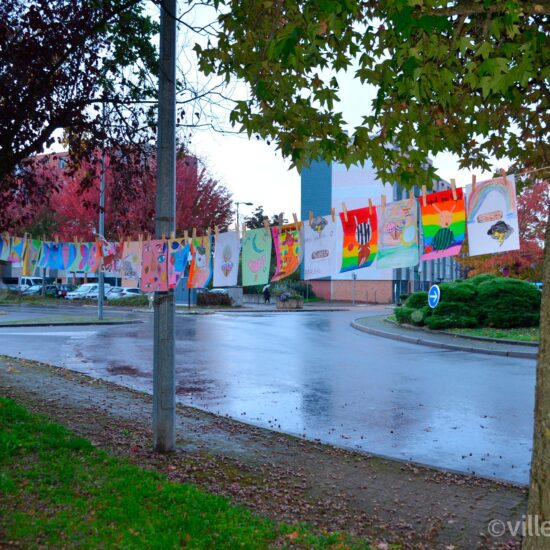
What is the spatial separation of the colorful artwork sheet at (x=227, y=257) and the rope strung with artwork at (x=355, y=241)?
0.01 meters

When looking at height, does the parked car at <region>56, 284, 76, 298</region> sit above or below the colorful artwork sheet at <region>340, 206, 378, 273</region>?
below

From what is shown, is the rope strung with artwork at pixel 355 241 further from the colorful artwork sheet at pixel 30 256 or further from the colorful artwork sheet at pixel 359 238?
the colorful artwork sheet at pixel 30 256

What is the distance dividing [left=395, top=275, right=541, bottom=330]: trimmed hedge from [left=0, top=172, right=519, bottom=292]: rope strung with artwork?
46.3 feet

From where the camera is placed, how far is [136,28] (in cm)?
857

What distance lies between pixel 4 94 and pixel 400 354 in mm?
11586

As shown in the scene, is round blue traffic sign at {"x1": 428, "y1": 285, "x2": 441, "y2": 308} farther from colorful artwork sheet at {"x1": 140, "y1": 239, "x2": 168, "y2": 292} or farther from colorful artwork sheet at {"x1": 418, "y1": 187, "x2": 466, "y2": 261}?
colorful artwork sheet at {"x1": 140, "y1": 239, "x2": 168, "y2": 292}

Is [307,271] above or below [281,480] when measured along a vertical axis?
above

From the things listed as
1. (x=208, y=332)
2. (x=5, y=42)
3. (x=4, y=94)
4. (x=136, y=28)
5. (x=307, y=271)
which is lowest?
(x=208, y=332)

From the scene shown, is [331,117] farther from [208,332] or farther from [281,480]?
[208,332]

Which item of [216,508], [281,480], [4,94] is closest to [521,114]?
[281,480]

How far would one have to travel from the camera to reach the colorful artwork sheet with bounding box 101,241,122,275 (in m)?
9.72

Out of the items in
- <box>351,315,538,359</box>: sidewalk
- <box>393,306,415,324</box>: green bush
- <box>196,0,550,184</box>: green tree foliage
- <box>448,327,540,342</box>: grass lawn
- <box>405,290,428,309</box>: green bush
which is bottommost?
<box>351,315,538,359</box>: sidewalk

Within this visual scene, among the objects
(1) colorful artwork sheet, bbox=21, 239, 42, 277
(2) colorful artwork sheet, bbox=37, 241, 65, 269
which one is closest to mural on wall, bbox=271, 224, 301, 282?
(2) colorful artwork sheet, bbox=37, 241, 65, 269

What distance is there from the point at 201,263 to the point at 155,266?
86cm
